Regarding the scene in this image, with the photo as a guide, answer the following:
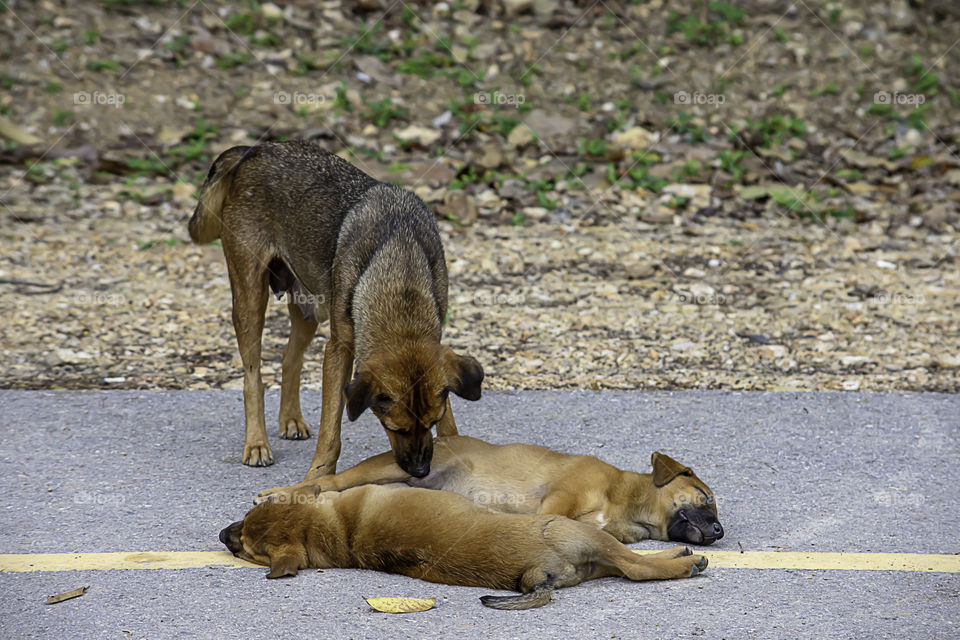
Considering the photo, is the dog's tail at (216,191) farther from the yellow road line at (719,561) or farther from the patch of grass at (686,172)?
the patch of grass at (686,172)

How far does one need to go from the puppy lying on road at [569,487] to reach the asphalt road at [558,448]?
0.53 ft

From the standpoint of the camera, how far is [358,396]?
5.18 metres

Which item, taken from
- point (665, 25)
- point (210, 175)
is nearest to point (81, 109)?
point (210, 175)

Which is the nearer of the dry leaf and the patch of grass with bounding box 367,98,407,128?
the dry leaf

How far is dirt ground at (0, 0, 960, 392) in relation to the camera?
8.52m

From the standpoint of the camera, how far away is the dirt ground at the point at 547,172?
8.52 metres

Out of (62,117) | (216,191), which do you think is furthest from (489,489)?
(62,117)

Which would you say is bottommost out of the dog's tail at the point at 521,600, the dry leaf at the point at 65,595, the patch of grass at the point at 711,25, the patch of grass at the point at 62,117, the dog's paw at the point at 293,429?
the dog's paw at the point at 293,429

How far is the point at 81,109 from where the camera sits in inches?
500

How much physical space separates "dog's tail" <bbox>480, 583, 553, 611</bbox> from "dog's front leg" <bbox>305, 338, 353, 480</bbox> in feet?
5.44

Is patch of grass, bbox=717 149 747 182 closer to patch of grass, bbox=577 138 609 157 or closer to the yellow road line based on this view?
patch of grass, bbox=577 138 609 157

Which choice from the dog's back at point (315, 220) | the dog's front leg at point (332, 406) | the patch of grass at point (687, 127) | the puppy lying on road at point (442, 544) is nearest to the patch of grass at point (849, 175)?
the patch of grass at point (687, 127)

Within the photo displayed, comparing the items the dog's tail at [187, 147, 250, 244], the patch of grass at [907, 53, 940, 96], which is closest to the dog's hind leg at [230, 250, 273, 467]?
the dog's tail at [187, 147, 250, 244]

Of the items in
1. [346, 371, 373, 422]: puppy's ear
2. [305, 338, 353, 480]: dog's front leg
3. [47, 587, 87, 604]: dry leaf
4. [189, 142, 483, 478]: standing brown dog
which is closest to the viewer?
[47, 587, 87, 604]: dry leaf
